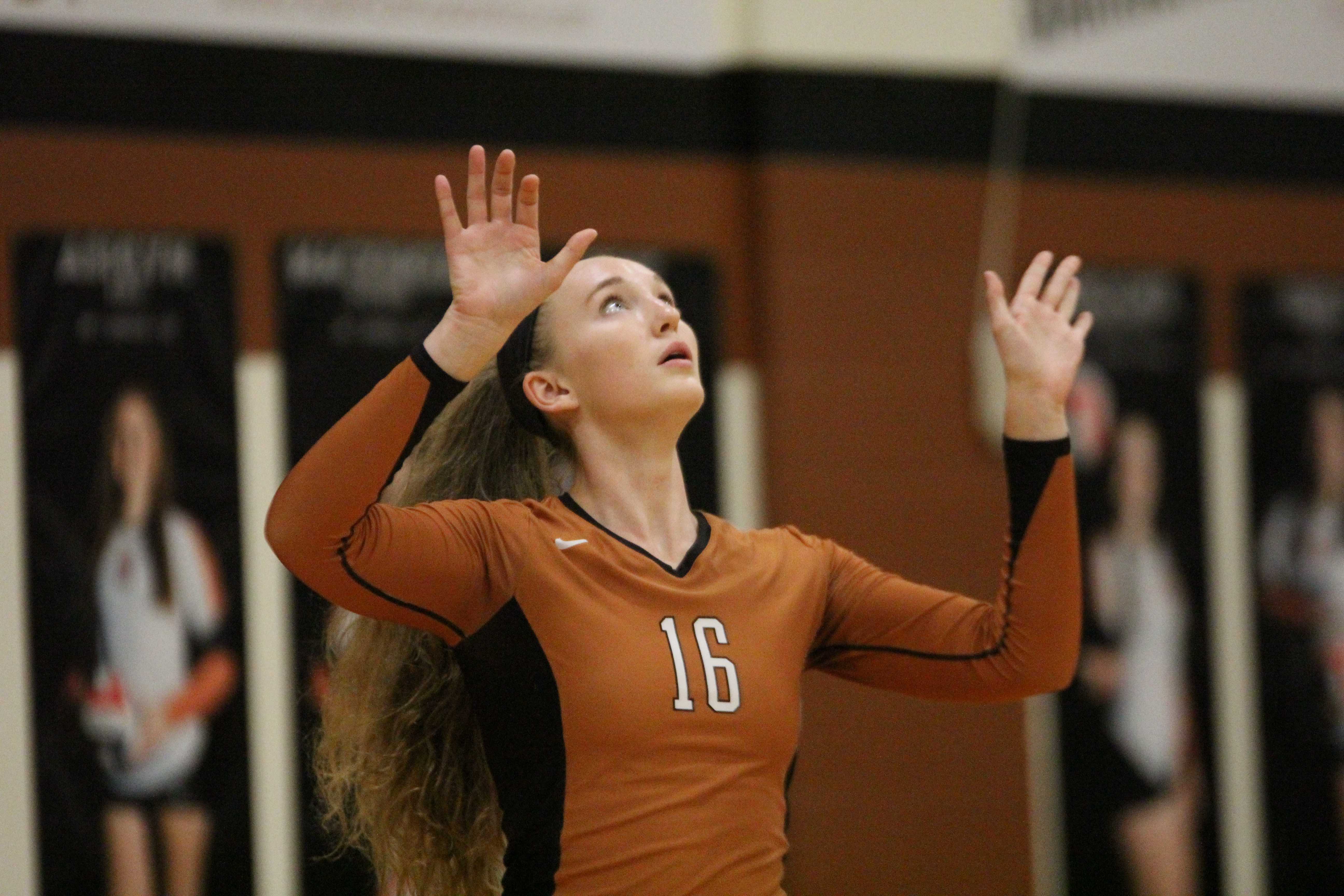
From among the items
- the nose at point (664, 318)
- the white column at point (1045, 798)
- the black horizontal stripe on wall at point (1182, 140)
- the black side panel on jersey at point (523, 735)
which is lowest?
the white column at point (1045, 798)

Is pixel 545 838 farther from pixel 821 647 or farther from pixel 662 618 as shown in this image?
pixel 821 647

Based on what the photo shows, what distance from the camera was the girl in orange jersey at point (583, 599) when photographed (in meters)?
1.90

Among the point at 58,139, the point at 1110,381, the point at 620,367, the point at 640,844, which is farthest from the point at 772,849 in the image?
the point at 1110,381

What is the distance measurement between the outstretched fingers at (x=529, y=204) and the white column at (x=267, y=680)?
7.36ft

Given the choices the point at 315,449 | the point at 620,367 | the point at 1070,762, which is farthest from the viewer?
the point at 1070,762

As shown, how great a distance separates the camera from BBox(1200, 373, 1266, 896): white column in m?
5.01

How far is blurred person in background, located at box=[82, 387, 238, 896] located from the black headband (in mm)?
1950

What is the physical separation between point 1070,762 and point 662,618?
3135mm

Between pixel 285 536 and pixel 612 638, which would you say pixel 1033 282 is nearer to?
pixel 612 638

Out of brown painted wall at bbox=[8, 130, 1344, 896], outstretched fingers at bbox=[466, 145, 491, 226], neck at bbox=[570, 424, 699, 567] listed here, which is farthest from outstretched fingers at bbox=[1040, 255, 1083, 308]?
brown painted wall at bbox=[8, 130, 1344, 896]

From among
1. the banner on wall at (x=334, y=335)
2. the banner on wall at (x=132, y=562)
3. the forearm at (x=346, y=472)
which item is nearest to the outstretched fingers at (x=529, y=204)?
the forearm at (x=346, y=472)

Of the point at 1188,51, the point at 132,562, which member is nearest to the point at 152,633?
the point at 132,562

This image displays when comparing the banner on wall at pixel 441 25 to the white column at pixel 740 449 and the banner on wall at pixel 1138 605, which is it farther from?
the banner on wall at pixel 1138 605

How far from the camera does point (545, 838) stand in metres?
1.96
